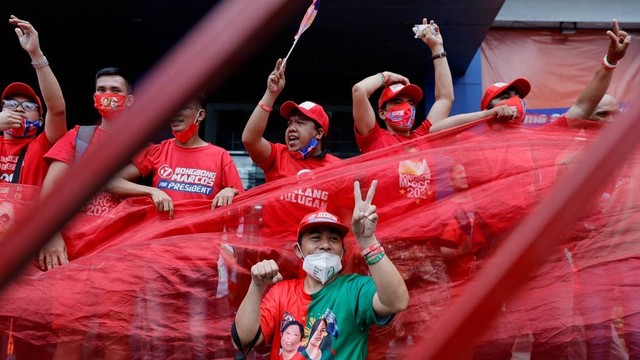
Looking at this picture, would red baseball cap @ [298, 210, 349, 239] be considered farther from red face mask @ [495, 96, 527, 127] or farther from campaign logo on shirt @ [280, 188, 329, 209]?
red face mask @ [495, 96, 527, 127]

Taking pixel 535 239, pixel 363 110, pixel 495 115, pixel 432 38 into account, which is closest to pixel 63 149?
pixel 363 110

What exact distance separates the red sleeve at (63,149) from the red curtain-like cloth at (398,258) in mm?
330

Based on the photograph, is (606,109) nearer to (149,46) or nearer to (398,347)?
(398,347)

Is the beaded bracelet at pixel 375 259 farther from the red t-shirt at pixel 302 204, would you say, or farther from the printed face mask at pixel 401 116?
the printed face mask at pixel 401 116

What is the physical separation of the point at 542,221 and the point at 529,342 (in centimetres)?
250

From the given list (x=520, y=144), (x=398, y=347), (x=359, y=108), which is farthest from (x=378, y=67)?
(x=398, y=347)

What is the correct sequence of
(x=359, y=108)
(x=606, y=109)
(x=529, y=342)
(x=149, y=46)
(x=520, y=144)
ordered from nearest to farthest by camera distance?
1. (x=529, y=342)
2. (x=520, y=144)
3. (x=606, y=109)
4. (x=359, y=108)
5. (x=149, y=46)

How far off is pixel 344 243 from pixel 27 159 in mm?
1938

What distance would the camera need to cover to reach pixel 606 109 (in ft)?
13.4

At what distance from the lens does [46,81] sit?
3.72 metres

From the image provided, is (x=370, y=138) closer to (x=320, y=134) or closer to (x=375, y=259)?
(x=320, y=134)

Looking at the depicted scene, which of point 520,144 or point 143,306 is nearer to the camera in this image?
point 143,306

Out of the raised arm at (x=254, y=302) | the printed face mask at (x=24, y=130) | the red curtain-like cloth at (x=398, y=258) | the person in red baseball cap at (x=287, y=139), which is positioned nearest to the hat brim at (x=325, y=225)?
the red curtain-like cloth at (x=398, y=258)

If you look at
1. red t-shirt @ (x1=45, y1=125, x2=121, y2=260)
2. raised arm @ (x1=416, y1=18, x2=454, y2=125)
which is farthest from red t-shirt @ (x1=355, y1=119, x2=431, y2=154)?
red t-shirt @ (x1=45, y1=125, x2=121, y2=260)
